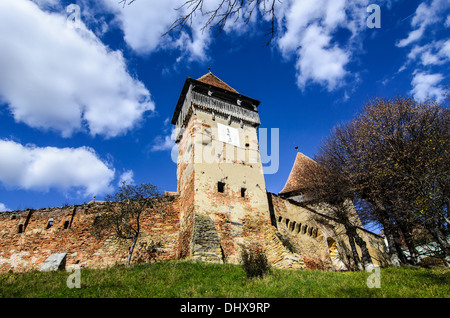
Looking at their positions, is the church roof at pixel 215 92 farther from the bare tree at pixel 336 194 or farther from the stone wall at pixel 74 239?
the stone wall at pixel 74 239

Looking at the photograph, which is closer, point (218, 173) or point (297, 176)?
point (218, 173)

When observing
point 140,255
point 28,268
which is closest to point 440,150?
point 140,255

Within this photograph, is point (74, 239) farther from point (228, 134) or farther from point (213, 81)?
point (213, 81)

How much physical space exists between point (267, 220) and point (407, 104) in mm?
9443

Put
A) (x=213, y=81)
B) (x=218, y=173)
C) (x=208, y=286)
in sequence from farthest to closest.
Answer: (x=213, y=81)
(x=218, y=173)
(x=208, y=286)

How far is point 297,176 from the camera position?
2228 centimetres

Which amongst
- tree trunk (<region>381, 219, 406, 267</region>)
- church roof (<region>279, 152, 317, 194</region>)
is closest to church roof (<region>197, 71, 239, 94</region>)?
church roof (<region>279, 152, 317, 194</region>)

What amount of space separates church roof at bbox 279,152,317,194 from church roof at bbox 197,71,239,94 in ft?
27.6

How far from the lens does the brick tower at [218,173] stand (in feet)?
41.7

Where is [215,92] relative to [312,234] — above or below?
above

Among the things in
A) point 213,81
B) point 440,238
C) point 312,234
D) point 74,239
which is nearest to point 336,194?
point 312,234

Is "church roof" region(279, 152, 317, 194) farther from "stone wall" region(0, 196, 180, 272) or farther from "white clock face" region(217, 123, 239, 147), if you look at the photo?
"stone wall" region(0, 196, 180, 272)

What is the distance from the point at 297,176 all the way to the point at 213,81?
10.5 m

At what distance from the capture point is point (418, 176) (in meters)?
10.7
